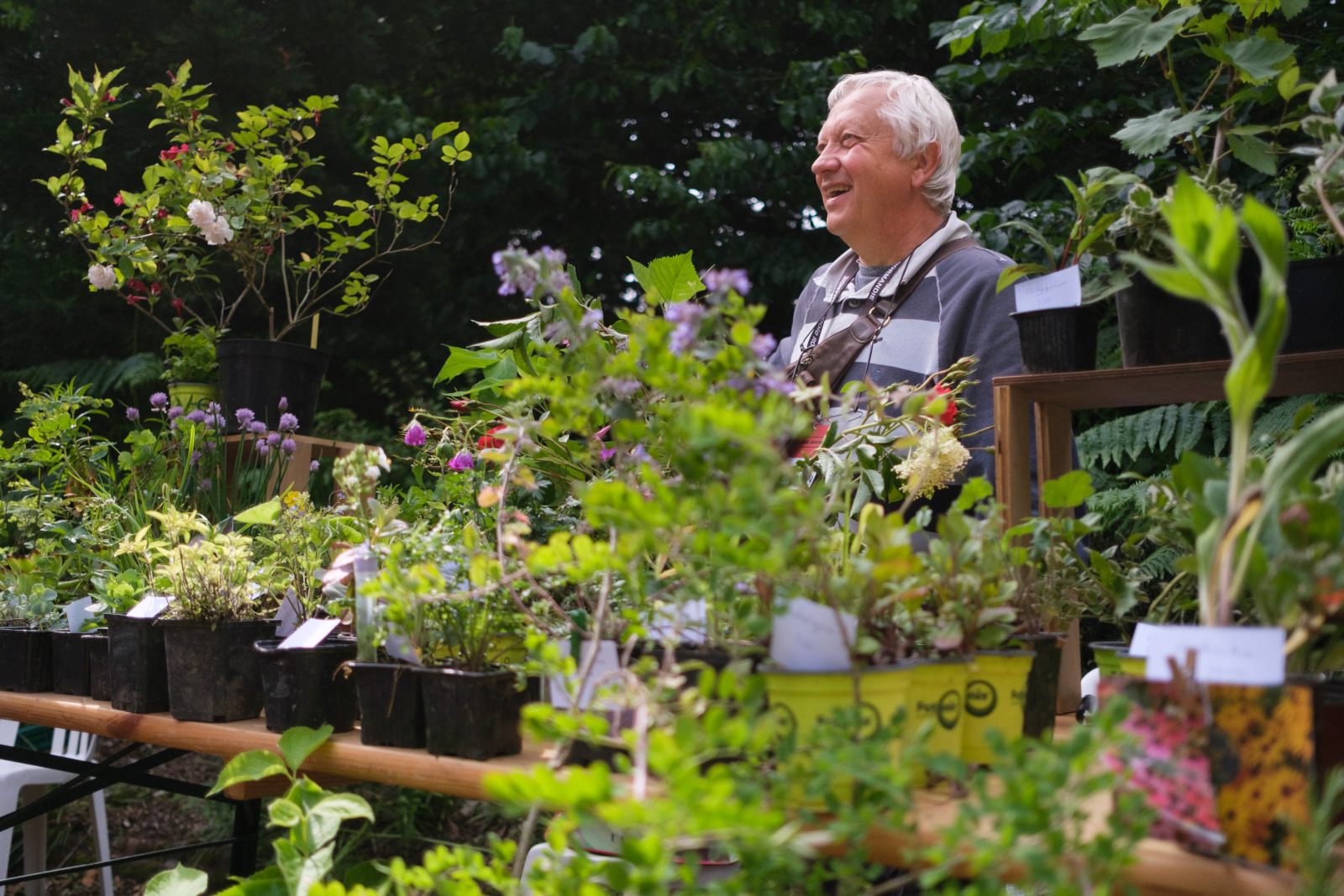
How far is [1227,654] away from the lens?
0.72 metres

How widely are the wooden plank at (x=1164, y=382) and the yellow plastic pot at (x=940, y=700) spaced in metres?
0.48

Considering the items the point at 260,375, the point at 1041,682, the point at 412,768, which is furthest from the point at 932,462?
the point at 260,375

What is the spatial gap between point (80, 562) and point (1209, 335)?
1974mm

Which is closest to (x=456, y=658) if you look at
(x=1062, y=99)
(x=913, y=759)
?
(x=913, y=759)

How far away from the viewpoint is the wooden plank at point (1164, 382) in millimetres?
1146

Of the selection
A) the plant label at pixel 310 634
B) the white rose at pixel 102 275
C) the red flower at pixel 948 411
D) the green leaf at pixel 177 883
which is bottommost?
the green leaf at pixel 177 883

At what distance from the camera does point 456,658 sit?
111 centimetres

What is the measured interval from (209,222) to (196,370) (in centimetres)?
47

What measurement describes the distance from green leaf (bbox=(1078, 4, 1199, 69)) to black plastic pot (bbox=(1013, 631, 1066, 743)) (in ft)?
2.74

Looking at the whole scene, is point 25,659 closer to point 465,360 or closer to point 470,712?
point 465,360

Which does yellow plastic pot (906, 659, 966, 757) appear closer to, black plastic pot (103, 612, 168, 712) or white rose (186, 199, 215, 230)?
black plastic pot (103, 612, 168, 712)

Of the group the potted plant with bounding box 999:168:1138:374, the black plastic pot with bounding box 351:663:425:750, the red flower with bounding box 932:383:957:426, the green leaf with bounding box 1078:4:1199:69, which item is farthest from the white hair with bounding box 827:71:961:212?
the black plastic pot with bounding box 351:663:425:750

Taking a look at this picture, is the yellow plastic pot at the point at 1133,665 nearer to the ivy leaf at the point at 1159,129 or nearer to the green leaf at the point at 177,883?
the ivy leaf at the point at 1159,129

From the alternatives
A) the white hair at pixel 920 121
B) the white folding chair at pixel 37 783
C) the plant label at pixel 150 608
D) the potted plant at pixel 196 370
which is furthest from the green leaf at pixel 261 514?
the potted plant at pixel 196 370
